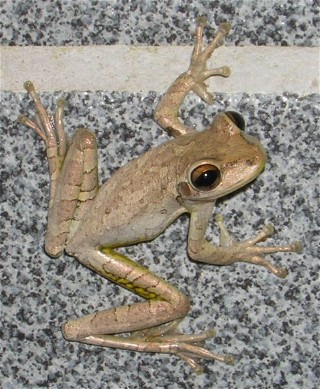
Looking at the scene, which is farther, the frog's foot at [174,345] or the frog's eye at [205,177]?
the frog's foot at [174,345]

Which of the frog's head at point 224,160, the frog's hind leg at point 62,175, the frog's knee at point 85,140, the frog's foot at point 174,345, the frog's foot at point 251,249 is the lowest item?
the frog's foot at point 174,345

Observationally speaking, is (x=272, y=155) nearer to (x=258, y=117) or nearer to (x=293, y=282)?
(x=258, y=117)

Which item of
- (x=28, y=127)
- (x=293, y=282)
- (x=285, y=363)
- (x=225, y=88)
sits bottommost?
(x=285, y=363)

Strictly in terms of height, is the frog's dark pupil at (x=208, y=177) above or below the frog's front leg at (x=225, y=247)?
above

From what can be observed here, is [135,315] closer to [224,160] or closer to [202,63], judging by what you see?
[224,160]

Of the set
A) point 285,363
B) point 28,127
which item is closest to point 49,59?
point 28,127

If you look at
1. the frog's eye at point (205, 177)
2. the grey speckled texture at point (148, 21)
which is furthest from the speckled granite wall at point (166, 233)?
the frog's eye at point (205, 177)

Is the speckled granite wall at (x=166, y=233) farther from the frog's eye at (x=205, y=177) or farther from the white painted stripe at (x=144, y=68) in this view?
the frog's eye at (x=205, y=177)
